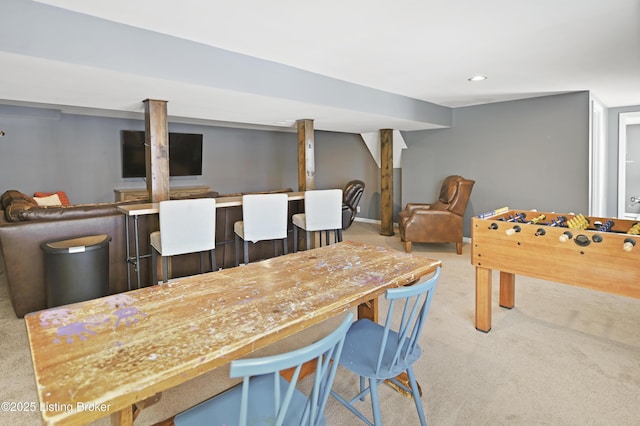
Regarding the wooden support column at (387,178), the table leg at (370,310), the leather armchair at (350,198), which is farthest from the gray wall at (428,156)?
the table leg at (370,310)

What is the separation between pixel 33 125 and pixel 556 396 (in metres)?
7.12

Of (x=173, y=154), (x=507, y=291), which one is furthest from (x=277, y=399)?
(x=173, y=154)

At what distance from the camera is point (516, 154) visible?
514 centimetres

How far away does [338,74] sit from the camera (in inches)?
140

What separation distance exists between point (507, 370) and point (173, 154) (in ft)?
20.6

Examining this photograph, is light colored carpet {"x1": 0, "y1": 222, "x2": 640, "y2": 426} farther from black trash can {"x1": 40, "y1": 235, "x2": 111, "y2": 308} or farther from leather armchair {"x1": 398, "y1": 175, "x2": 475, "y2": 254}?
leather armchair {"x1": 398, "y1": 175, "x2": 475, "y2": 254}

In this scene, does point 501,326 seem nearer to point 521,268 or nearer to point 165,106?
point 521,268

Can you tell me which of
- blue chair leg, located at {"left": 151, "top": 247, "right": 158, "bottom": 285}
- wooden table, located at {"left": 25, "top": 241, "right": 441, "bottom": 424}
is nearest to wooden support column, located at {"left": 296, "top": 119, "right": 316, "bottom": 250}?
blue chair leg, located at {"left": 151, "top": 247, "right": 158, "bottom": 285}

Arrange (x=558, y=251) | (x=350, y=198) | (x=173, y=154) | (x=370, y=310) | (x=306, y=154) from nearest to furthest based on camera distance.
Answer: (x=370, y=310) → (x=558, y=251) → (x=306, y=154) → (x=350, y=198) → (x=173, y=154)

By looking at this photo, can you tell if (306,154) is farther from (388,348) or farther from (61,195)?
(61,195)

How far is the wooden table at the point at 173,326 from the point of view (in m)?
0.93

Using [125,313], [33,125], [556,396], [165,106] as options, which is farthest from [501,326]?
[33,125]

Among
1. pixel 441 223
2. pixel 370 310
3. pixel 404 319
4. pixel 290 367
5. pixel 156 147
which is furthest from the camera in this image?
pixel 441 223

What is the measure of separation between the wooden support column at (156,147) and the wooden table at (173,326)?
1.98 m
